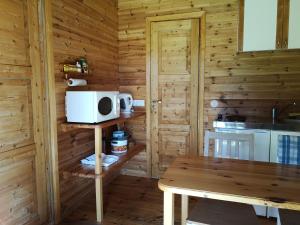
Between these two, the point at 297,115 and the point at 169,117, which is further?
the point at 169,117

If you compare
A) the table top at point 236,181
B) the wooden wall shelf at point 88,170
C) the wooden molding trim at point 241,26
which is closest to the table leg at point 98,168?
the wooden wall shelf at point 88,170

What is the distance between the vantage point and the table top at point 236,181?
121cm

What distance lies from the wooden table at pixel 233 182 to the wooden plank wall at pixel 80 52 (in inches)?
47.4

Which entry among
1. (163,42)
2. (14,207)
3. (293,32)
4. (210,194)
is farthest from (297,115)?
(14,207)

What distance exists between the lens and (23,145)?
194 centimetres

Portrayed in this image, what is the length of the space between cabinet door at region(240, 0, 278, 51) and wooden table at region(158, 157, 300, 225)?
1.53 meters

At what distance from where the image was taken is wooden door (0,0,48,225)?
70.1 inches

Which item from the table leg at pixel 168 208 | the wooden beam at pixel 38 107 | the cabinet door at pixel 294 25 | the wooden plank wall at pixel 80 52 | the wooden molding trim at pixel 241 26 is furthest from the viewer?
the wooden molding trim at pixel 241 26

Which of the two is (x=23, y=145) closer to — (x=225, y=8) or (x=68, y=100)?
(x=68, y=100)

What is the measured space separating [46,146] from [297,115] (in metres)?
2.53

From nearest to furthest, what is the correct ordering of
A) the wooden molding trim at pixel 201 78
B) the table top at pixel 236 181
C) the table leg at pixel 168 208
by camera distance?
the table top at pixel 236 181 < the table leg at pixel 168 208 < the wooden molding trim at pixel 201 78

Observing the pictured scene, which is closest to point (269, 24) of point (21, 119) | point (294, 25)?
point (294, 25)

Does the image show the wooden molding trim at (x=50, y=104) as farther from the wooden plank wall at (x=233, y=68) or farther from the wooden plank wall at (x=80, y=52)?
the wooden plank wall at (x=233, y=68)

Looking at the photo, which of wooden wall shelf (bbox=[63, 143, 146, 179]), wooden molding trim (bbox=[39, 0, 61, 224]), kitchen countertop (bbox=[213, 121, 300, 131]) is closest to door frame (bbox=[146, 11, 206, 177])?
kitchen countertop (bbox=[213, 121, 300, 131])
